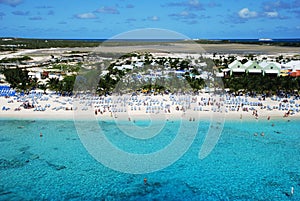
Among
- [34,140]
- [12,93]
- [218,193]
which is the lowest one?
[218,193]

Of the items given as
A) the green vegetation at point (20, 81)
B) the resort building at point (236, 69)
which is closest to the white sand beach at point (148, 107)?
the green vegetation at point (20, 81)

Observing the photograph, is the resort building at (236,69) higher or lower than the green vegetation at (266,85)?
higher

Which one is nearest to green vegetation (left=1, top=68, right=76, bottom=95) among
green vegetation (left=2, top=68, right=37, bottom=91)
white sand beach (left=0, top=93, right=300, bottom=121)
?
green vegetation (left=2, top=68, right=37, bottom=91)

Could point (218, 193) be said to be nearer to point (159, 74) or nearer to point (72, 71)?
point (159, 74)

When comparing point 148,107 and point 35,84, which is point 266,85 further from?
point 35,84

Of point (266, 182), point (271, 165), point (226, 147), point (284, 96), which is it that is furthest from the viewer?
point (284, 96)

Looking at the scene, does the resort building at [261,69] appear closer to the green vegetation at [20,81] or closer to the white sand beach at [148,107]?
the white sand beach at [148,107]

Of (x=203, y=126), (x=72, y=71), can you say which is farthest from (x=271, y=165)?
(x=72, y=71)

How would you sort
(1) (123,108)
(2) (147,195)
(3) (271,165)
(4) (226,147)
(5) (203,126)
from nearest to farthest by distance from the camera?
(2) (147,195)
(3) (271,165)
(4) (226,147)
(5) (203,126)
(1) (123,108)

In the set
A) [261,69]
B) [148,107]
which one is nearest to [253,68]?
[261,69]
